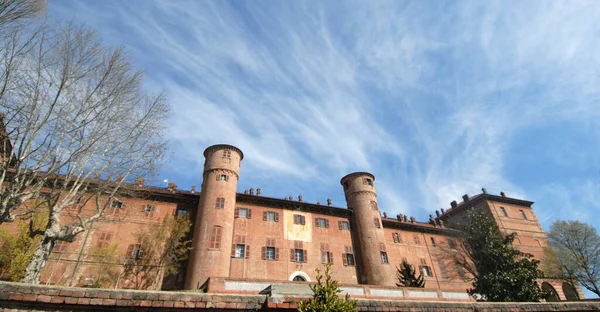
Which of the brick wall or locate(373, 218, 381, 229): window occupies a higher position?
locate(373, 218, 381, 229): window

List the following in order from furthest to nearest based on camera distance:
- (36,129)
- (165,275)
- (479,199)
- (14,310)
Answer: (479,199) → (165,275) → (36,129) → (14,310)

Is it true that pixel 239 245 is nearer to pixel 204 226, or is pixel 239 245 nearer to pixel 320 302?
pixel 204 226

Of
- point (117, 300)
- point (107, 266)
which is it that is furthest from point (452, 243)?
point (117, 300)

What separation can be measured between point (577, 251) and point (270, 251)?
106ft

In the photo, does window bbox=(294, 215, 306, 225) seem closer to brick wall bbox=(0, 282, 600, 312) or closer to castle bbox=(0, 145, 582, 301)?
castle bbox=(0, 145, 582, 301)

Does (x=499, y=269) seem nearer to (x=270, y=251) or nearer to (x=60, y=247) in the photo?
(x=270, y=251)

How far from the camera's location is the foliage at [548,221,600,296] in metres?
29.4

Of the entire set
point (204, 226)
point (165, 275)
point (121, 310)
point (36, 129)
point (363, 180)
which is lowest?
point (121, 310)

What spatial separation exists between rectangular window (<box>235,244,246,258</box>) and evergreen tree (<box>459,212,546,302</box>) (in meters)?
16.9

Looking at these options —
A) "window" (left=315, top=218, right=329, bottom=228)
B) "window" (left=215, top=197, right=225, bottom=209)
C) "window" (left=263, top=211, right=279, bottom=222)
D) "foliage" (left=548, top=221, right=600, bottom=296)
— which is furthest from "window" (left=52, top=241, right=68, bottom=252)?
"foliage" (left=548, top=221, right=600, bottom=296)

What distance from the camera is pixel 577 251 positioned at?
31.1 m

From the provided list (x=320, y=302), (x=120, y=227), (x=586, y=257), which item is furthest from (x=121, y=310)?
(x=586, y=257)

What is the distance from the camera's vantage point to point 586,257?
30.2 m

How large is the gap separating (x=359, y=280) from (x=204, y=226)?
46.0ft
